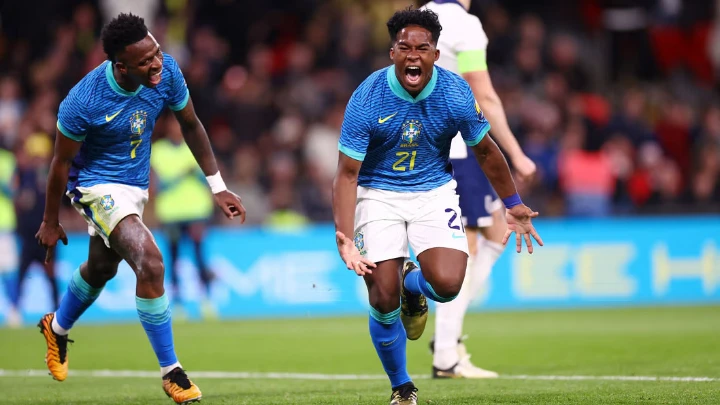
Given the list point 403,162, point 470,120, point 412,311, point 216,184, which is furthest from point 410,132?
point 216,184

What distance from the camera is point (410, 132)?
620cm

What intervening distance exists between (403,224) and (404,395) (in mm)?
985

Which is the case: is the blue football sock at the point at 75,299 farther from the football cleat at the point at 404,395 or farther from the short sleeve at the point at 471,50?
the short sleeve at the point at 471,50

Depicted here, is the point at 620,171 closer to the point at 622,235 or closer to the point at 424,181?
the point at 622,235

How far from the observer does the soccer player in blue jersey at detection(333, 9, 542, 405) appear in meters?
6.05

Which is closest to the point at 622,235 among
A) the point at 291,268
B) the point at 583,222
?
the point at 583,222

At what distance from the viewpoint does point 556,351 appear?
962cm

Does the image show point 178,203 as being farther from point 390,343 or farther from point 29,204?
point 390,343

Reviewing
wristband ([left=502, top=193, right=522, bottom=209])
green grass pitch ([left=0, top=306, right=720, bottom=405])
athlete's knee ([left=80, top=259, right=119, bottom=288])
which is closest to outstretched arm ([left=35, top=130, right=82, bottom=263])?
athlete's knee ([left=80, top=259, right=119, bottom=288])

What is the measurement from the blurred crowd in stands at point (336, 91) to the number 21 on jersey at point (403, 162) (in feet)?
27.5

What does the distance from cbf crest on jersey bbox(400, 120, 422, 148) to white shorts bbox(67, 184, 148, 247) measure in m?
1.79

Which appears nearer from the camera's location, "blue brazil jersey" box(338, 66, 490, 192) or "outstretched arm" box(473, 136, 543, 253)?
"blue brazil jersey" box(338, 66, 490, 192)

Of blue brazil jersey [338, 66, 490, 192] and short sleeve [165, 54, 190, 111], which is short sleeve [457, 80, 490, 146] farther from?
short sleeve [165, 54, 190, 111]

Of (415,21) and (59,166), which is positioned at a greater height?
(415,21)
